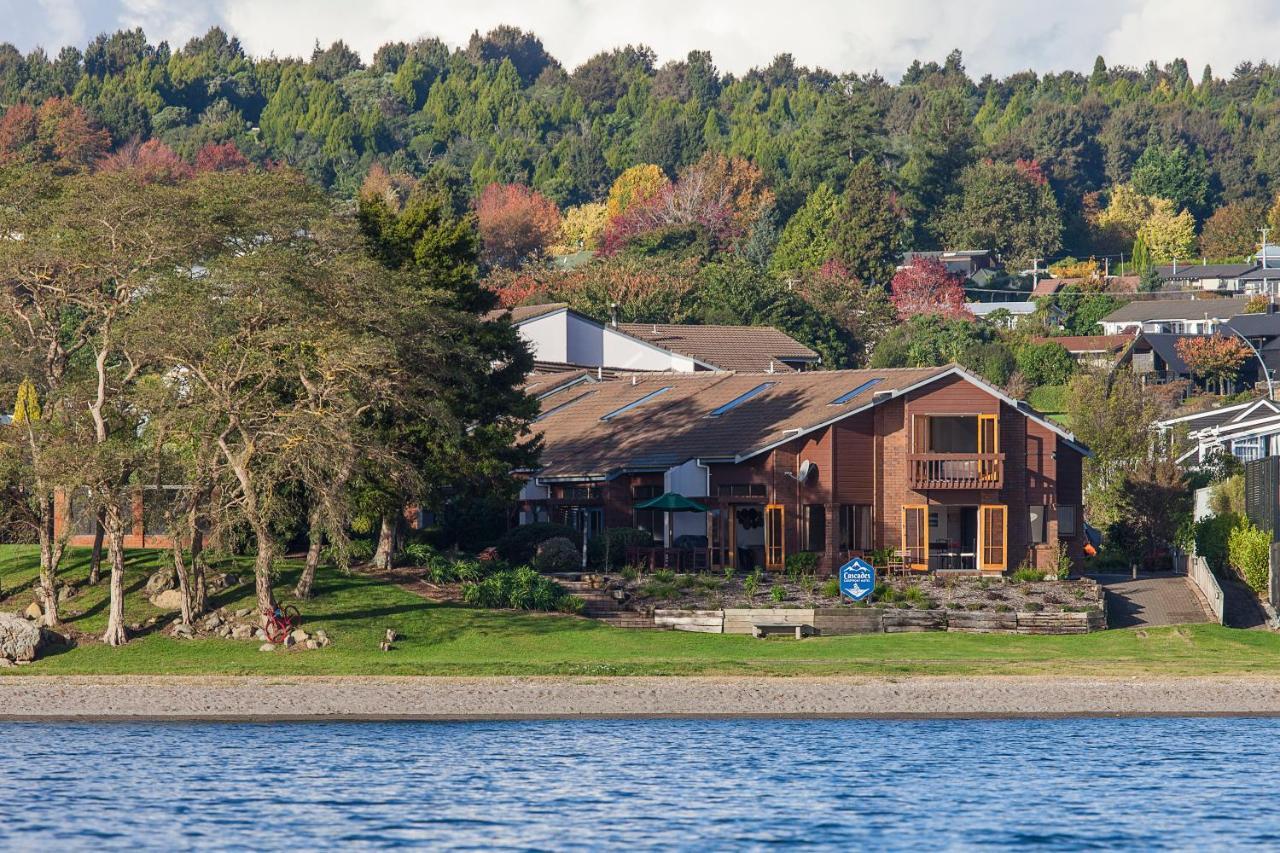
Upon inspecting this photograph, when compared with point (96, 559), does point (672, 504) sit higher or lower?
higher

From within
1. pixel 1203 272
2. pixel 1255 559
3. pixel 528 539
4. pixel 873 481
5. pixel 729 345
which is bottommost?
pixel 1255 559

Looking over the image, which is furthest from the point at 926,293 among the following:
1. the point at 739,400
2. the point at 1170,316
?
the point at 739,400

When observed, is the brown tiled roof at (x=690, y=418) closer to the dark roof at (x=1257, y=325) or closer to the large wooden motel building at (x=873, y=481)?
the large wooden motel building at (x=873, y=481)

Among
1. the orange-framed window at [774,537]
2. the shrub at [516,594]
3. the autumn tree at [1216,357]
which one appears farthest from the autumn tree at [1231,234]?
the shrub at [516,594]

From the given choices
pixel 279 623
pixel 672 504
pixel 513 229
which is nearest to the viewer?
pixel 279 623

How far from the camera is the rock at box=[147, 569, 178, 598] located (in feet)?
153

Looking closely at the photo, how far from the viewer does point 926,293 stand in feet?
451

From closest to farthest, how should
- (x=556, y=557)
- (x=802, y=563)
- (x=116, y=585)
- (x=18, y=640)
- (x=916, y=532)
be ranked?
(x=18, y=640)
(x=116, y=585)
(x=556, y=557)
(x=802, y=563)
(x=916, y=532)

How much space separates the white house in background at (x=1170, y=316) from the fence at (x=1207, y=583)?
80156mm

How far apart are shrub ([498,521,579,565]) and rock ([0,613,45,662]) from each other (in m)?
17.9

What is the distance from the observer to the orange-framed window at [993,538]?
5853cm

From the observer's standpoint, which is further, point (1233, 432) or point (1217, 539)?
point (1233, 432)

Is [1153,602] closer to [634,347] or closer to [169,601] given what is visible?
[169,601]

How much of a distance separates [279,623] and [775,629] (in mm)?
12562
